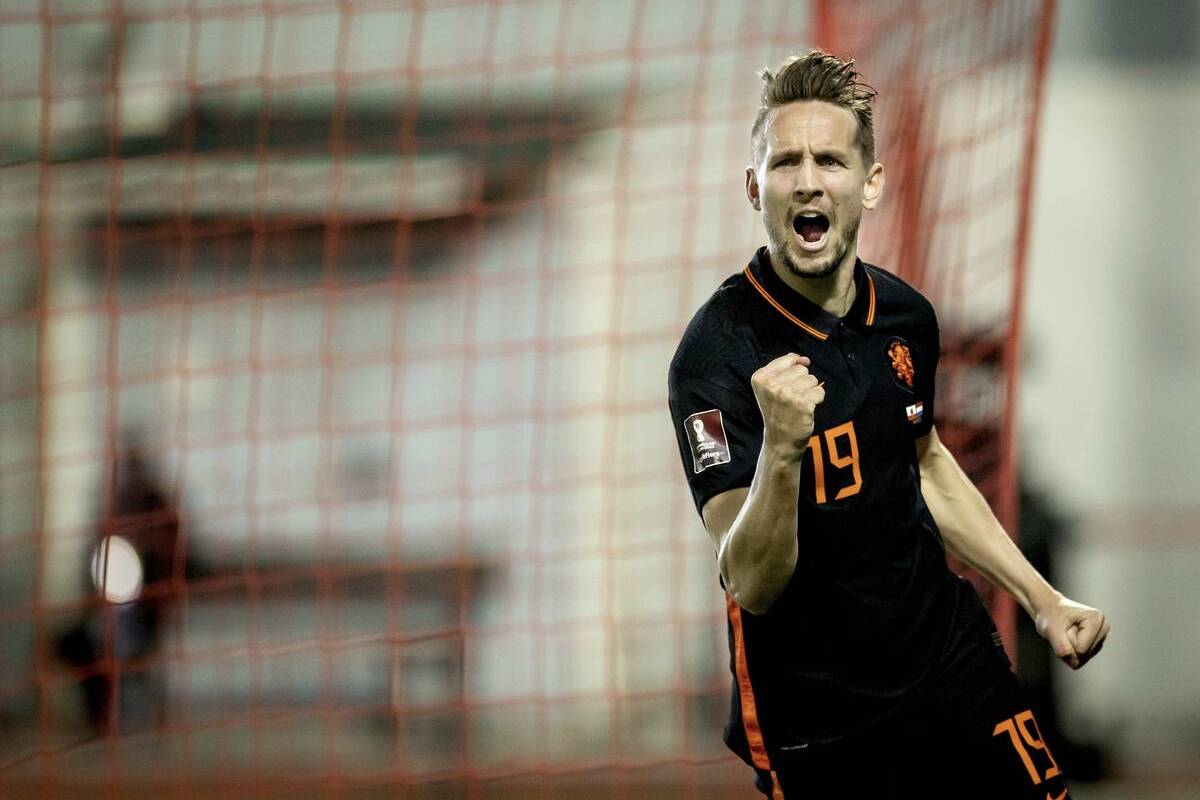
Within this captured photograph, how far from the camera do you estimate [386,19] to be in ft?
21.6

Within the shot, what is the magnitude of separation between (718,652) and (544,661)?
927mm

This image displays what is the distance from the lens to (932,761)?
1.92 m

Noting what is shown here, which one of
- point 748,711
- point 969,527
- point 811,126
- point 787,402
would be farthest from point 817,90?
point 748,711

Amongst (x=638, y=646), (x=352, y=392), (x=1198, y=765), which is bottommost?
(x=1198, y=765)

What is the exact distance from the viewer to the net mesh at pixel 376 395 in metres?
6.10

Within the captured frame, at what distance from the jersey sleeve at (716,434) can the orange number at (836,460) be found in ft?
0.30

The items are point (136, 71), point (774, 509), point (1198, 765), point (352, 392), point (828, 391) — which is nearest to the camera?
point (774, 509)

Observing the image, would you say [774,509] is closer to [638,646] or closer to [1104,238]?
[638,646]

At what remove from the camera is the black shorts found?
1.90 m

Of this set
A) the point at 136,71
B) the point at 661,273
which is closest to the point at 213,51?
the point at 136,71

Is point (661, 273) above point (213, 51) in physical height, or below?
below

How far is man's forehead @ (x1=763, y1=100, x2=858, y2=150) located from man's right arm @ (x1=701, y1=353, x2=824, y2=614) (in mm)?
352

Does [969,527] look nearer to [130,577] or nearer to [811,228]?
[811,228]

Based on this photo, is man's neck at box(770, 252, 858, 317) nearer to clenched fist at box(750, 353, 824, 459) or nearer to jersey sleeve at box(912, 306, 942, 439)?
jersey sleeve at box(912, 306, 942, 439)
